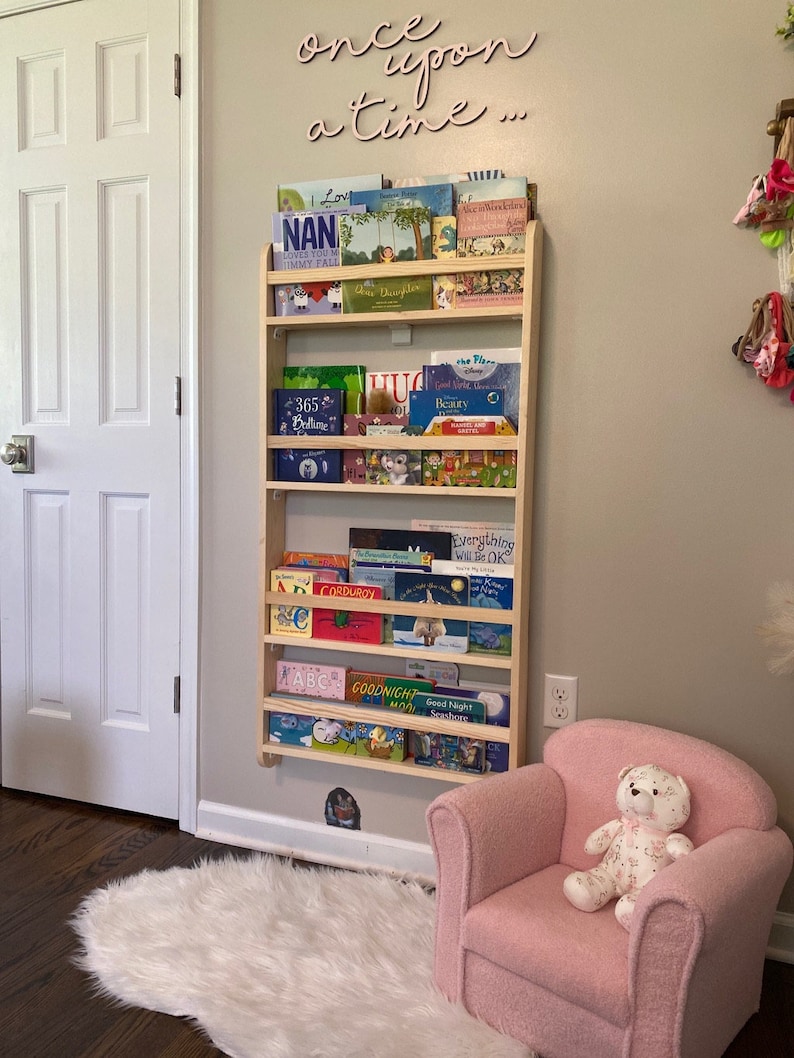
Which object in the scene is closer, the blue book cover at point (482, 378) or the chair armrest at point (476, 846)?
the chair armrest at point (476, 846)

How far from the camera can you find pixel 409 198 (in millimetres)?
1882

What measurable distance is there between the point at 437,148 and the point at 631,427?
814 millimetres

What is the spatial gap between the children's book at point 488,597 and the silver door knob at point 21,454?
137 centimetres

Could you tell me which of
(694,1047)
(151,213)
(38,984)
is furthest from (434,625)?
(151,213)

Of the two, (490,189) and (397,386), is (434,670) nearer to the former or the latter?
(397,386)

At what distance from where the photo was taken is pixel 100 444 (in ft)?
7.78

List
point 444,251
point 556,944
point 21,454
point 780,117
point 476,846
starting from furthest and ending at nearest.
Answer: point 21,454 → point 444,251 → point 780,117 → point 476,846 → point 556,944

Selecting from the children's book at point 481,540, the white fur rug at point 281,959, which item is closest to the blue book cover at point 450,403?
the children's book at point 481,540

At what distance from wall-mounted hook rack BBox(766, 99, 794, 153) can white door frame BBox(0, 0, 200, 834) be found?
4.58 ft

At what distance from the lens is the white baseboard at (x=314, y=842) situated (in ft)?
6.78

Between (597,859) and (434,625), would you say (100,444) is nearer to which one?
(434,625)

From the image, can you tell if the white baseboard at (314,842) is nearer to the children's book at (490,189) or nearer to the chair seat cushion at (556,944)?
the chair seat cushion at (556,944)

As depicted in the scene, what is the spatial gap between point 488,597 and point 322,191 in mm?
1067

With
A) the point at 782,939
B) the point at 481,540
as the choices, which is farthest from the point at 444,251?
the point at 782,939
